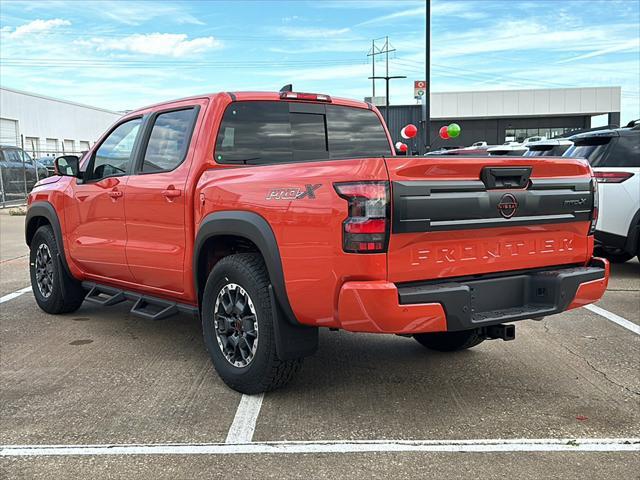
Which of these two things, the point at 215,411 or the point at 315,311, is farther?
the point at 215,411

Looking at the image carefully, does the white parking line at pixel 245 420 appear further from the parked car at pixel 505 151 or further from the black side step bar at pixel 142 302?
the parked car at pixel 505 151

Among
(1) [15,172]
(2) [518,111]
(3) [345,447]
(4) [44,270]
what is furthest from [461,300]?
(2) [518,111]

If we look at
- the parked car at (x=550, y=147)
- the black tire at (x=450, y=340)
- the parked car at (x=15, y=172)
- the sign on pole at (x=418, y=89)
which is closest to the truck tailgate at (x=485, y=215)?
the black tire at (x=450, y=340)

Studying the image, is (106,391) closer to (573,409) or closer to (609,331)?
(573,409)

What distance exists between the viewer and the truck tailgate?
11.2 ft

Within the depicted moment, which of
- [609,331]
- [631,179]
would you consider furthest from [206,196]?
[631,179]

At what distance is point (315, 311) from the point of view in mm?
3609

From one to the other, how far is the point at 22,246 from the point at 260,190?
9.87 m

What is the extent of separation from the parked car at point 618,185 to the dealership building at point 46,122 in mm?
32603

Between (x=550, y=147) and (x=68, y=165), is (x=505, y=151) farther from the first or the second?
(x=68, y=165)

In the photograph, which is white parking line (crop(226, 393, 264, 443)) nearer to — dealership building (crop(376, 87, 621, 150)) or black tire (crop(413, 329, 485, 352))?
black tire (crop(413, 329, 485, 352))

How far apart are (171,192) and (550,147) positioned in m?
6.77

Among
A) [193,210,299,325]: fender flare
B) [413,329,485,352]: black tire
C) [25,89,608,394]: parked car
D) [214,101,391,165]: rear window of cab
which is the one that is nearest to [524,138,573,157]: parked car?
[214,101,391,165]: rear window of cab

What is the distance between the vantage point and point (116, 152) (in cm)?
555
